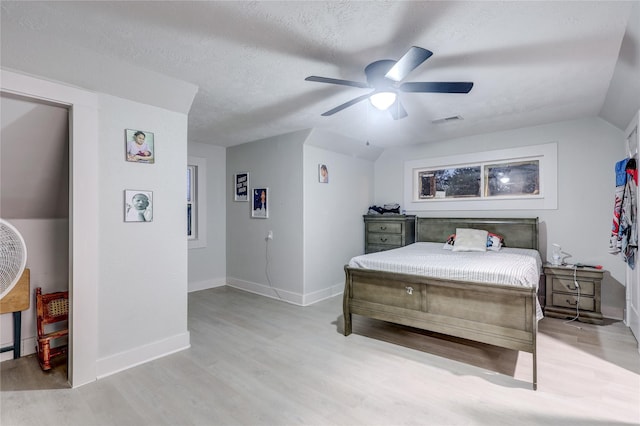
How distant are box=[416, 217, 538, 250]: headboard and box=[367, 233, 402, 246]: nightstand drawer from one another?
338mm

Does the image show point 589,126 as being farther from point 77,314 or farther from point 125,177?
point 77,314

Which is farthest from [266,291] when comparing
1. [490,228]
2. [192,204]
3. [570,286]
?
[570,286]

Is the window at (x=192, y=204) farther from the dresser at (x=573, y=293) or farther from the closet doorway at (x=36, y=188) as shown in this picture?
the dresser at (x=573, y=293)

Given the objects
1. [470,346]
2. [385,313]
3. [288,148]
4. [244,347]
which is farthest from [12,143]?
[470,346]

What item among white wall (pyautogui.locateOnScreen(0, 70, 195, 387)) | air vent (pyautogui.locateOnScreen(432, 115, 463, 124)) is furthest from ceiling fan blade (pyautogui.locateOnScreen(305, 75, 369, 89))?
air vent (pyautogui.locateOnScreen(432, 115, 463, 124))

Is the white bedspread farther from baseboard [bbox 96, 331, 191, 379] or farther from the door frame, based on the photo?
the door frame

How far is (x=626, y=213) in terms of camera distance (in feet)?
10.2

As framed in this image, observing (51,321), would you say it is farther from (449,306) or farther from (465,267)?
(465,267)

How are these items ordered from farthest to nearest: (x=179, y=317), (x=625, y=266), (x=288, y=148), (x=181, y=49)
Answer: (x=288, y=148)
(x=625, y=266)
(x=179, y=317)
(x=181, y=49)

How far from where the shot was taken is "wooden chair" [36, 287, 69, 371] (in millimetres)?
2541

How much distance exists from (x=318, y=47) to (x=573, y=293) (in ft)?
13.0

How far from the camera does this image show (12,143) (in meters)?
2.40

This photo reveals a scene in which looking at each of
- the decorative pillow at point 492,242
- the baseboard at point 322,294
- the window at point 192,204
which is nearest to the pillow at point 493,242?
the decorative pillow at point 492,242

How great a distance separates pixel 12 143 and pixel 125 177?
0.82 meters
